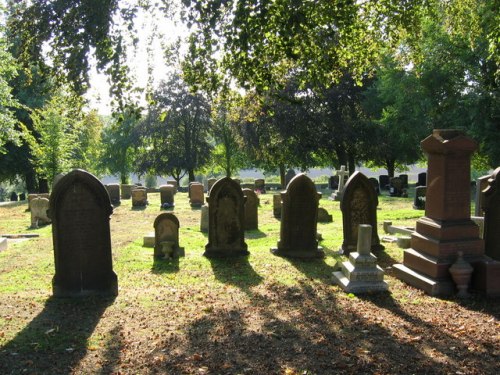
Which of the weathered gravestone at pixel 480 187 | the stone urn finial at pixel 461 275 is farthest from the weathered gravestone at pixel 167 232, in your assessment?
the weathered gravestone at pixel 480 187

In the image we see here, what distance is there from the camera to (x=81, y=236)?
745cm

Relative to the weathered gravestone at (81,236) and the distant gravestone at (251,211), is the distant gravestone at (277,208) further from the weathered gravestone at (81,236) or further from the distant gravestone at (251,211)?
the weathered gravestone at (81,236)

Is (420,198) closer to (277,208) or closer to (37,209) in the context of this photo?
(277,208)

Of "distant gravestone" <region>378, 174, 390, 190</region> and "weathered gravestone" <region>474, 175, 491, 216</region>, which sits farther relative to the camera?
"distant gravestone" <region>378, 174, 390, 190</region>

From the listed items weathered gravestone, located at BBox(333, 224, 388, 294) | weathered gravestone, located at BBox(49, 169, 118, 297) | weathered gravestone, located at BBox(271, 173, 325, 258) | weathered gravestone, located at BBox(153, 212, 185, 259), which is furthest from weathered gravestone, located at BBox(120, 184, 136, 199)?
weathered gravestone, located at BBox(333, 224, 388, 294)

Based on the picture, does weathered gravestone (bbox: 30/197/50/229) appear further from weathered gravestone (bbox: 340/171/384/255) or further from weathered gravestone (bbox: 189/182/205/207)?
weathered gravestone (bbox: 340/171/384/255)

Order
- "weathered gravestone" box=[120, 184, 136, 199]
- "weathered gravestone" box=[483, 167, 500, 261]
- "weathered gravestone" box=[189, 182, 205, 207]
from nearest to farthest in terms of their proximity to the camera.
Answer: "weathered gravestone" box=[483, 167, 500, 261]
"weathered gravestone" box=[189, 182, 205, 207]
"weathered gravestone" box=[120, 184, 136, 199]

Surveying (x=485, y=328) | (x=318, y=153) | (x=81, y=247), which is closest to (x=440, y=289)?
(x=485, y=328)

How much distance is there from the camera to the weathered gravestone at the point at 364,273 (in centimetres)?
760

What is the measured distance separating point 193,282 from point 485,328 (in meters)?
4.90

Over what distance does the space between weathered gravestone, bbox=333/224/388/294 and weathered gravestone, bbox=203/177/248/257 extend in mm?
3505

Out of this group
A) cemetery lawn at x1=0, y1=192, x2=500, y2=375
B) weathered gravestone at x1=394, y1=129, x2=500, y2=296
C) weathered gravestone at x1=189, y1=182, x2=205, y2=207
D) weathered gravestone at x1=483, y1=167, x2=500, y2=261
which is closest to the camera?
cemetery lawn at x1=0, y1=192, x2=500, y2=375

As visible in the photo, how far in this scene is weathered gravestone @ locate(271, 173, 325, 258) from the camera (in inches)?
417

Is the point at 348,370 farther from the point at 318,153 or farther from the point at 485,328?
the point at 318,153
